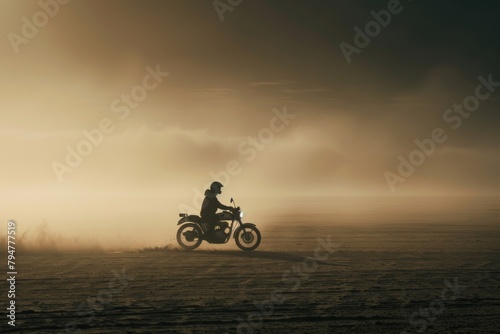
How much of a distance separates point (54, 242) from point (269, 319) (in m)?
17.1

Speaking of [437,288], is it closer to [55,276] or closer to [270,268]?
[270,268]

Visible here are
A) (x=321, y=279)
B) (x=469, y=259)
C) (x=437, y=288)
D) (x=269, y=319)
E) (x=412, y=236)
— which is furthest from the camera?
(x=412, y=236)

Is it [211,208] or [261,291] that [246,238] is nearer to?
[211,208]

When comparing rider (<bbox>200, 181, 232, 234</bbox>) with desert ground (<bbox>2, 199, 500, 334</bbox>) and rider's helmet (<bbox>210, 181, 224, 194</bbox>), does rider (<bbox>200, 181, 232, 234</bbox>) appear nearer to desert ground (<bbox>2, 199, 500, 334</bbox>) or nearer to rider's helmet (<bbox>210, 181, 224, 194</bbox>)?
rider's helmet (<bbox>210, 181, 224, 194</bbox>)

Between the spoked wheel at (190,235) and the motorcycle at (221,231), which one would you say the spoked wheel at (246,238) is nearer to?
the motorcycle at (221,231)

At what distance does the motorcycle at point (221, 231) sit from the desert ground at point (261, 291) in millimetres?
392

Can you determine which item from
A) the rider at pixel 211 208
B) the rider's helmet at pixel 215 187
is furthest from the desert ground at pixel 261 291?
the rider's helmet at pixel 215 187

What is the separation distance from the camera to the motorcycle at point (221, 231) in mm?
21906

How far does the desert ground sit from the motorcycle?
15.4 inches

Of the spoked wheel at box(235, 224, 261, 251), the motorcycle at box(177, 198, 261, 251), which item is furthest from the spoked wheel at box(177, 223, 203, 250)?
the spoked wheel at box(235, 224, 261, 251)

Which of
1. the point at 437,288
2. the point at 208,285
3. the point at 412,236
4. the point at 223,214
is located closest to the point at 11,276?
the point at 208,285

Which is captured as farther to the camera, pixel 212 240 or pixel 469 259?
pixel 212 240

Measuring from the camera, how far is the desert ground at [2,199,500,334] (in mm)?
10461

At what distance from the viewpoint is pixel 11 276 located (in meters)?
16.2
